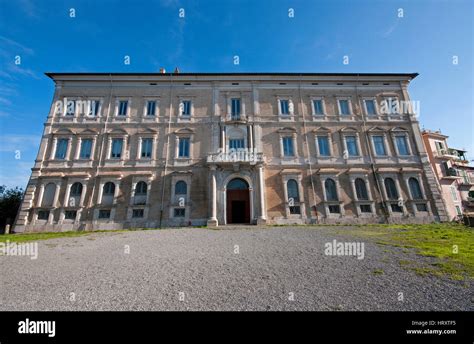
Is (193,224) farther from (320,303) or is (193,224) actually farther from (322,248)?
(320,303)

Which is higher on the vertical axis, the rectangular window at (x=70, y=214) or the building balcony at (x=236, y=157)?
the building balcony at (x=236, y=157)

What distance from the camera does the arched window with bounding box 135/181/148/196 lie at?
54.2 ft

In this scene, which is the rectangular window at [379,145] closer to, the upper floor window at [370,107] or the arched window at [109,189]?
the upper floor window at [370,107]

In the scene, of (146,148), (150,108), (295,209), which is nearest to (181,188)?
(146,148)

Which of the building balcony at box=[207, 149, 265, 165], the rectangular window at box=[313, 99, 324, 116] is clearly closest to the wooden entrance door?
the building balcony at box=[207, 149, 265, 165]

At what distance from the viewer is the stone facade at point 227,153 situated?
16.2 m

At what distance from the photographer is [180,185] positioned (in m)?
16.9

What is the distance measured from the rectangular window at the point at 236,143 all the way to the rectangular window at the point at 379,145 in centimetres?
1265

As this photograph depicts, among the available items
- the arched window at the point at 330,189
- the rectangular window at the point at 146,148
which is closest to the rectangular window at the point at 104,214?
the rectangular window at the point at 146,148

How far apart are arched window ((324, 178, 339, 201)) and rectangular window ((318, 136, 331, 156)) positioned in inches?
102

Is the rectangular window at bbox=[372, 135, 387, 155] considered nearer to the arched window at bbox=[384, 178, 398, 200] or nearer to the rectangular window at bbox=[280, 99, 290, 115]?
the arched window at bbox=[384, 178, 398, 200]

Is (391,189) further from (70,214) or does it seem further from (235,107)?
(70,214)

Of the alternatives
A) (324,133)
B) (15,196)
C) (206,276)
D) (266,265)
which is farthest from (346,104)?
(15,196)
